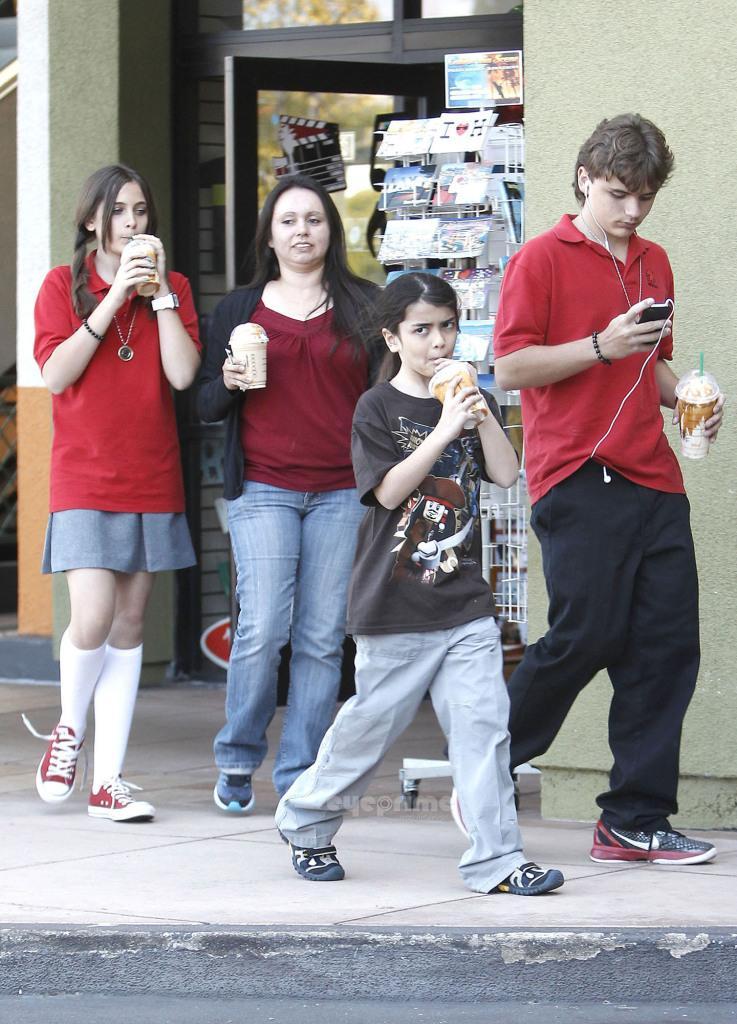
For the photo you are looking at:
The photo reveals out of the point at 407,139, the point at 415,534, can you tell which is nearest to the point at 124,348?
the point at 407,139

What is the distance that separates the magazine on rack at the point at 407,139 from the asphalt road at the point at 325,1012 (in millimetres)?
3005

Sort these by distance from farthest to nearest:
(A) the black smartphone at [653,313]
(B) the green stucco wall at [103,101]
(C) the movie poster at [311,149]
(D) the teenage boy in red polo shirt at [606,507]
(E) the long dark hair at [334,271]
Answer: (B) the green stucco wall at [103,101] → (C) the movie poster at [311,149] → (E) the long dark hair at [334,271] → (D) the teenage boy in red polo shirt at [606,507] → (A) the black smartphone at [653,313]

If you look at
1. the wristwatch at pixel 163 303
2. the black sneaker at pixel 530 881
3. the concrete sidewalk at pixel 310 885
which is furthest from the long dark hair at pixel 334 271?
the black sneaker at pixel 530 881

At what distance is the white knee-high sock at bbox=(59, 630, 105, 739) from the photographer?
5973 mm

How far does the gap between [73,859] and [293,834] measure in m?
0.75

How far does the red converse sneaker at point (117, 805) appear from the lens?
589 cm

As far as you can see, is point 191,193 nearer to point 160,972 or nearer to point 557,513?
point 557,513

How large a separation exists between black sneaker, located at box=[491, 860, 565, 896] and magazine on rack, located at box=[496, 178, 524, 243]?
7.37 ft

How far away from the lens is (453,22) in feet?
27.3

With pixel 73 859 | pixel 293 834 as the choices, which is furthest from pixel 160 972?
pixel 73 859

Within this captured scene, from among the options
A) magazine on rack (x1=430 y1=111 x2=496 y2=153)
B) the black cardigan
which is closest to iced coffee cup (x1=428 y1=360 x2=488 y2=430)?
the black cardigan

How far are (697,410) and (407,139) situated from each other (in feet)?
5.94

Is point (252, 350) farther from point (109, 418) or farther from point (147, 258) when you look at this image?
point (109, 418)

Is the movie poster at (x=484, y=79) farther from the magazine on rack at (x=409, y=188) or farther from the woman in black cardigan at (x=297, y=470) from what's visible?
the woman in black cardigan at (x=297, y=470)
